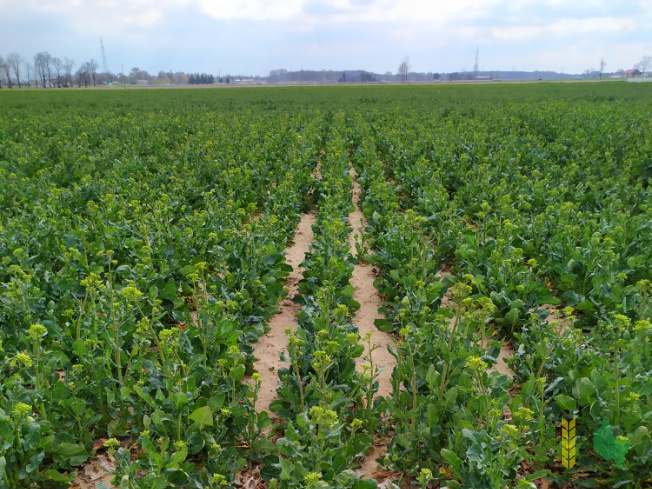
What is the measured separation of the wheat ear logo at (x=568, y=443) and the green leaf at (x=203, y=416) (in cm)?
250

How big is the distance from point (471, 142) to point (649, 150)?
471 cm

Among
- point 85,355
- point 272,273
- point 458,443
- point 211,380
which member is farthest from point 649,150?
point 85,355

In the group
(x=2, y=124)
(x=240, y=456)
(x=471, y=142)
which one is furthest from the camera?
(x=2, y=124)

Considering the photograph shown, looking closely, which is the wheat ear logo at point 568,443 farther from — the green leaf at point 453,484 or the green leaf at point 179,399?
the green leaf at point 179,399

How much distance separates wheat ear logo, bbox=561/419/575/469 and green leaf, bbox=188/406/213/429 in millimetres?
2497

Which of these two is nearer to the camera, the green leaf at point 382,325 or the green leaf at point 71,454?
the green leaf at point 71,454

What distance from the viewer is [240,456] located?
138 inches

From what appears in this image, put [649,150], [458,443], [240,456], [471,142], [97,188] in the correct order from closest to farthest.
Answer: [458,443] < [240,456] < [97,188] < [649,150] < [471,142]

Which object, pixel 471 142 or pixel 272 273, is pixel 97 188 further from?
pixel 471 142

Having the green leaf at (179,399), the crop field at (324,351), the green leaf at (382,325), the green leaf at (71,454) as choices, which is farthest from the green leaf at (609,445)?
the green leaf at (71,454)

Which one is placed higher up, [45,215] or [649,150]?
[649,150]

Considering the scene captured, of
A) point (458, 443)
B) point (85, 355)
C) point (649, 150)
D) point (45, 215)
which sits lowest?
point (458, 443)

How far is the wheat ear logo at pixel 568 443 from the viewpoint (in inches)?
128

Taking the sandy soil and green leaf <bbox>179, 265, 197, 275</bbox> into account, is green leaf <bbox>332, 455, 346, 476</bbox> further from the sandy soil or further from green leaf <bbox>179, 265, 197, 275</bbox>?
green leaf <bbox>179, 265, 197, 275</bbox>
